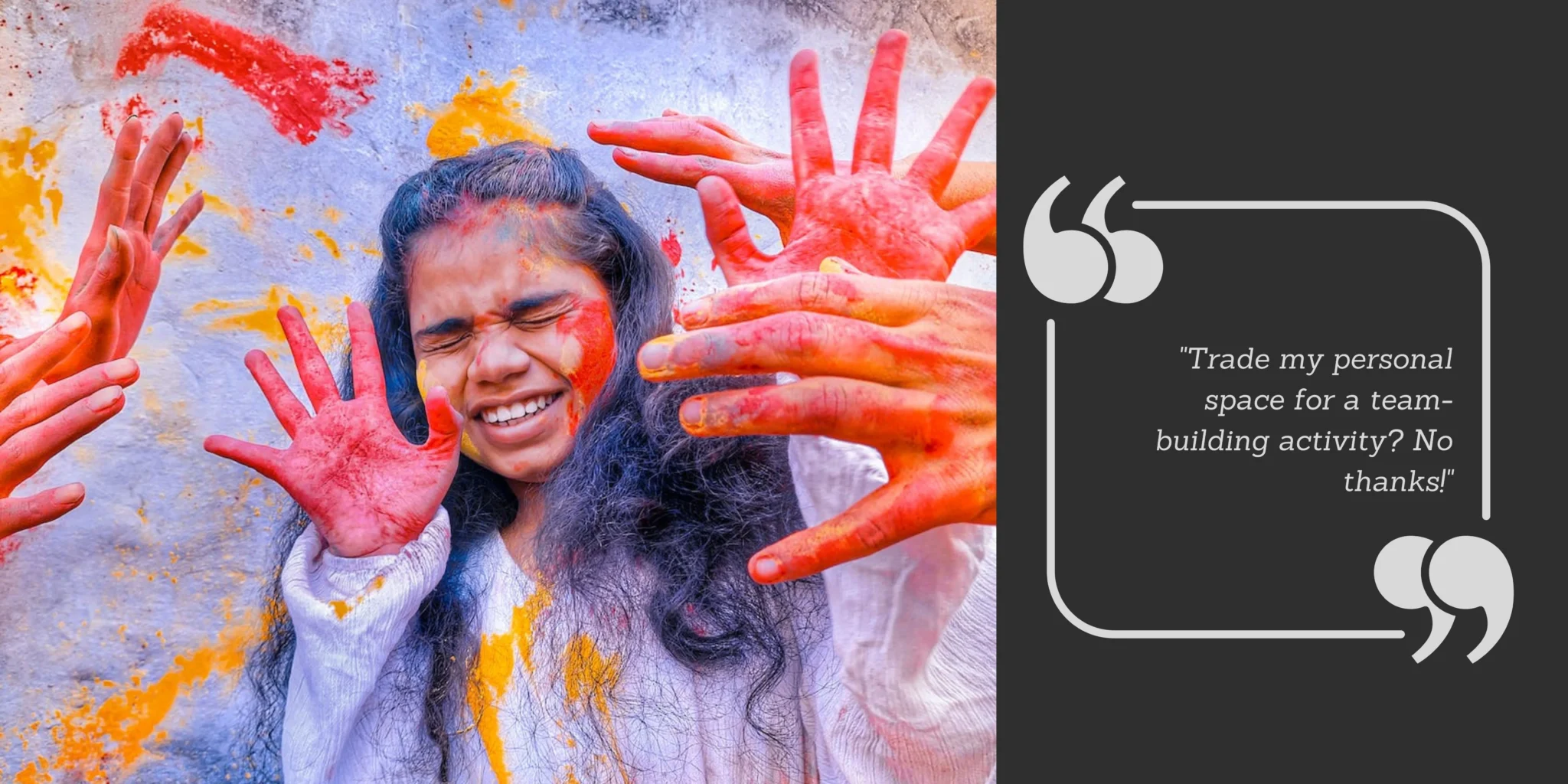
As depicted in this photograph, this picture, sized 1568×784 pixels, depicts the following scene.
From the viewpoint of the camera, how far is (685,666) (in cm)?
165

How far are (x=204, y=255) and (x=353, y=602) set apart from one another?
542mm

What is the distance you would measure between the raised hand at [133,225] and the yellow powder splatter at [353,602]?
47 centimetres

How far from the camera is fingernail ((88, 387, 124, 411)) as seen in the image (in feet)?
5.25

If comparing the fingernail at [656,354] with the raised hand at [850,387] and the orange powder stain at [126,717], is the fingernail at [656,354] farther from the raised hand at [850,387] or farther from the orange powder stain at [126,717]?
the orange powder stain at [126,717]

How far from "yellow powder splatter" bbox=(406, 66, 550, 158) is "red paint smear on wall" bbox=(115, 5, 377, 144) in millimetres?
97

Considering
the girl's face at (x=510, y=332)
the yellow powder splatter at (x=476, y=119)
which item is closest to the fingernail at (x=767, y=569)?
the girl's face at (x=510, y=332)

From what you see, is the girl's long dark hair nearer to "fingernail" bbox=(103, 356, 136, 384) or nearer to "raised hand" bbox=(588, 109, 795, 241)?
"raised hand" bbox=(588, 109, 795, 241)

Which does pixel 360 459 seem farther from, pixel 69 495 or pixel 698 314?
pixel 698 314

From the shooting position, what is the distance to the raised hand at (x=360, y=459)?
1627mm

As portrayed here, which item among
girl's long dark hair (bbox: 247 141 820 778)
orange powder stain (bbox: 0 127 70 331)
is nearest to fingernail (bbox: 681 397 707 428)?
girl's long dark hair (bbox: 247 141 820 778)
